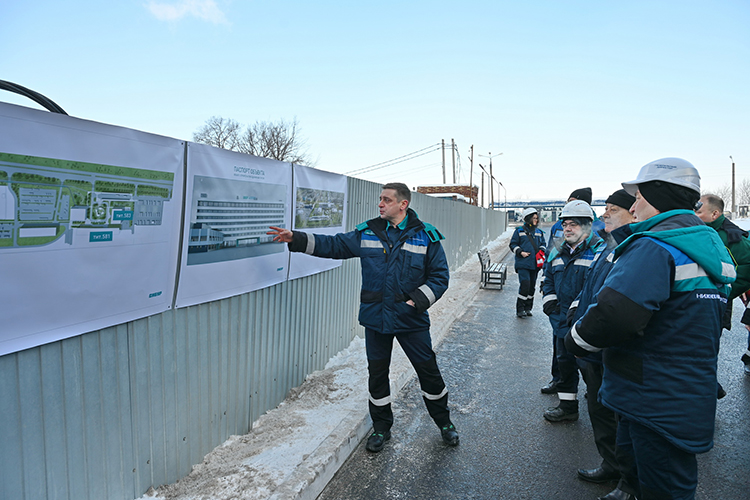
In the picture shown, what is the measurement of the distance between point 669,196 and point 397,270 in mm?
1898

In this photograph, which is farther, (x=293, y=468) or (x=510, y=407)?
(x=510, y=407)

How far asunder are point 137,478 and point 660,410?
2.87m

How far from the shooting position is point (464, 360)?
621 centimetres

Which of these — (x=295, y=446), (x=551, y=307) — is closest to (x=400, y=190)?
(x=551, y=307)

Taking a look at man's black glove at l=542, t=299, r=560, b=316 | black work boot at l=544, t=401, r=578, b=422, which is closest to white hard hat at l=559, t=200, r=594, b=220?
man's black glove at l=542, t=299, r=560, b=316

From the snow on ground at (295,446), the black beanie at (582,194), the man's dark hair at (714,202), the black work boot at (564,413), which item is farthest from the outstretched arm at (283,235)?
the man's dark hair at (714,202)

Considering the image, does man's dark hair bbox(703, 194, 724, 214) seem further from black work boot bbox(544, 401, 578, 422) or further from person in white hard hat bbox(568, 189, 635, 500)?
black work boot bbox(544, 401, 578, 422)

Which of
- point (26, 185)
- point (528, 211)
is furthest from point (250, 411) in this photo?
point (528, 211)

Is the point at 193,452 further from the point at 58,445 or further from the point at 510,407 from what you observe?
the point at 510,407

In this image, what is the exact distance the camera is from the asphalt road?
3.22m

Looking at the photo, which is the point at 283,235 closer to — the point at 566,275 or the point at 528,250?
the point at 566,275

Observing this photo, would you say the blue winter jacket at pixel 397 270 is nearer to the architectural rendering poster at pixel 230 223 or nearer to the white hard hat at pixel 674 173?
the architectural rendering poster at pixel 230 223

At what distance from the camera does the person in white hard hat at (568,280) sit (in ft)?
→ 13.4

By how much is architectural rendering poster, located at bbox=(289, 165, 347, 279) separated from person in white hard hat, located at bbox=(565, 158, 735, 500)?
285 centimetres
